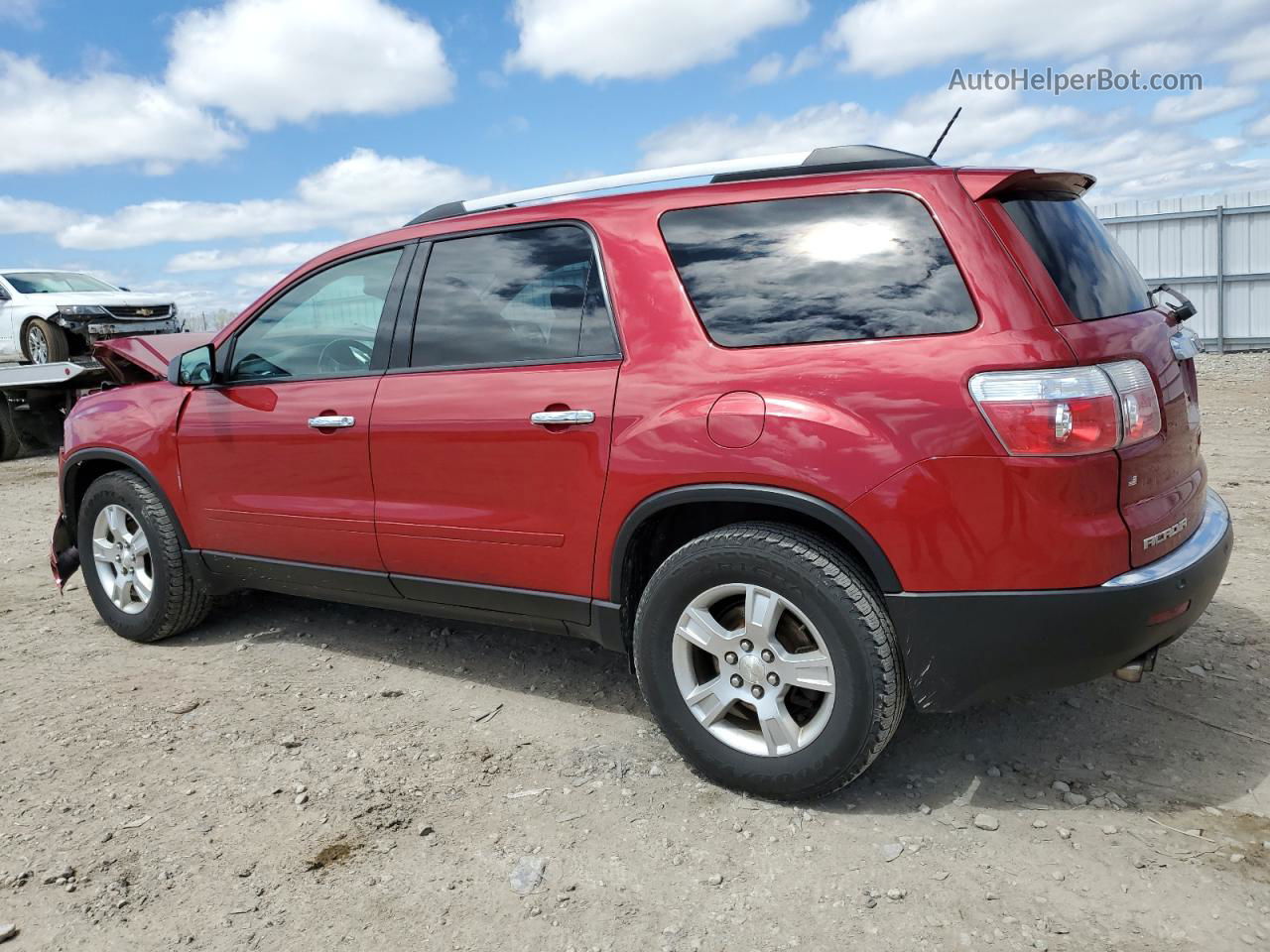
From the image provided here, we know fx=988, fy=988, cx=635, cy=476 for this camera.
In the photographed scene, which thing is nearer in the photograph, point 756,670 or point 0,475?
point 756,670

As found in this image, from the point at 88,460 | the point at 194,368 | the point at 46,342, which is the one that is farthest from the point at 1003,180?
the point at 46,342

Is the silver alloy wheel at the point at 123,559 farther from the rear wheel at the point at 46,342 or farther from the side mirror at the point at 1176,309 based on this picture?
the rear wheel at the point at 46,342

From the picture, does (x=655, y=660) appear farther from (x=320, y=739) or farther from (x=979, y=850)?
(x=320, y=739)

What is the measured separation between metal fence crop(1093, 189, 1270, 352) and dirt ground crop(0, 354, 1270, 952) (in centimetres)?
1502

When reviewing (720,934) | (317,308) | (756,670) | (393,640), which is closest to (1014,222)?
(756,670)

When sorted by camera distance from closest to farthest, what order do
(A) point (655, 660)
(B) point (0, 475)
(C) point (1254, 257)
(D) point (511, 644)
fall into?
1. (A) point (655, 660)
2. (D) point (511, 644)
3. (B) point (0, 475)
4. (C) point (1254, 257)

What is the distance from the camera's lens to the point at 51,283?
44.6ft

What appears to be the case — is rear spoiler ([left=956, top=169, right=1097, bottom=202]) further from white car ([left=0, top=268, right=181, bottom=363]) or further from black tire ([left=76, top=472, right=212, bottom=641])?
white car ([left=0, top=268, right=181, bottom=363])

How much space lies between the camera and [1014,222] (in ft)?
8.72

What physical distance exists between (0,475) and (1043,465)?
35.6 ft

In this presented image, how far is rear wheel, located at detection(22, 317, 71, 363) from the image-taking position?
12727 mm

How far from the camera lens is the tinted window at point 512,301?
3213 mm

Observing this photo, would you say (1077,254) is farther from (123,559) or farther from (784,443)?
(123,559)

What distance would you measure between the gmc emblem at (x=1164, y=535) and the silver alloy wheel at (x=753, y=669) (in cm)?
88
